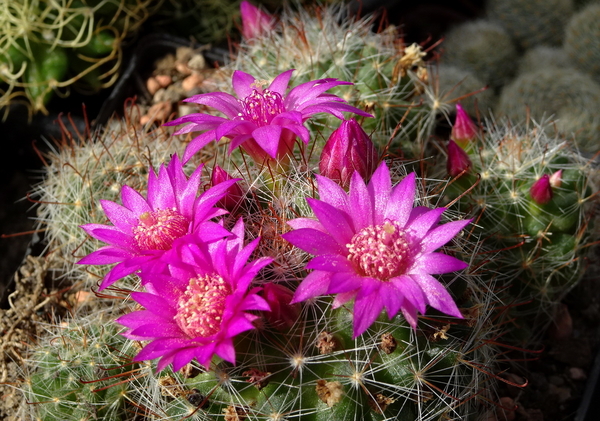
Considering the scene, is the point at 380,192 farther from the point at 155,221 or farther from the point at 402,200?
the point at 155,221

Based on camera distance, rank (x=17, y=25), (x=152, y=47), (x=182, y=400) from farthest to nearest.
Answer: (x=152, y=47) < (x=17, y=25) < (x=182, y=400)

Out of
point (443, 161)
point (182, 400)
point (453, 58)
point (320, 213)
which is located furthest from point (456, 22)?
point (182, 400)

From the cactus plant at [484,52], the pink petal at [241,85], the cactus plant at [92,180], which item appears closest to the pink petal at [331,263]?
the pink petal at [241,85]

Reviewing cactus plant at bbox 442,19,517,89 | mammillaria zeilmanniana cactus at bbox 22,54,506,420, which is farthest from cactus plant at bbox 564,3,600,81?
mammillaria zeilmanniana cactus at bbox 22,54,506,420

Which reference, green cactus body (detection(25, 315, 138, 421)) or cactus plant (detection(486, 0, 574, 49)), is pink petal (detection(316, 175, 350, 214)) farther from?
cactus plant (detection(486, 0, 574, 49))

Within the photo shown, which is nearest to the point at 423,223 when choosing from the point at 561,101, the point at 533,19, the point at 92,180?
the point at 92,180

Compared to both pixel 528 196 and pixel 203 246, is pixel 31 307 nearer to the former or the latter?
pixel 203 246
